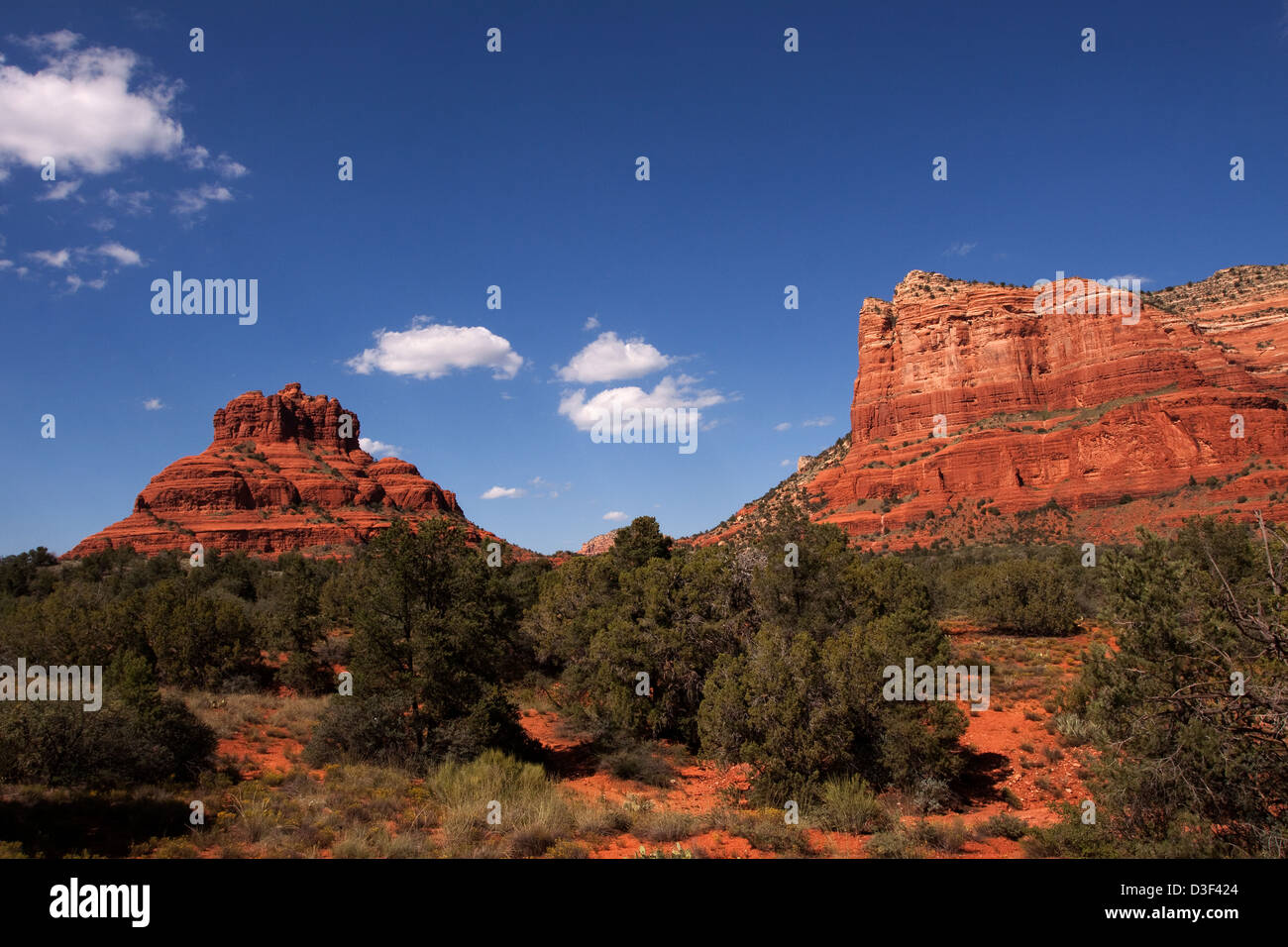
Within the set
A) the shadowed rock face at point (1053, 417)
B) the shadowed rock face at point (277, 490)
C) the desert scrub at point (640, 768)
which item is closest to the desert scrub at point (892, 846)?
the desert scrub at point (640, 768)

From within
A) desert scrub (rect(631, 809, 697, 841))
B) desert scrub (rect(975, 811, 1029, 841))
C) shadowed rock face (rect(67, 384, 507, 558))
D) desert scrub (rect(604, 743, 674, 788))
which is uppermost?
shadowed rock face (rect(67, 384, 507, 558))

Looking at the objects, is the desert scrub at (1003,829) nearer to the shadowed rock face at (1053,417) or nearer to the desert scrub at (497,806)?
the desert scrub at (497,806)

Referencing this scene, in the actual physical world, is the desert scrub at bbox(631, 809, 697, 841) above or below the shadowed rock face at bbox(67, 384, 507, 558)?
below

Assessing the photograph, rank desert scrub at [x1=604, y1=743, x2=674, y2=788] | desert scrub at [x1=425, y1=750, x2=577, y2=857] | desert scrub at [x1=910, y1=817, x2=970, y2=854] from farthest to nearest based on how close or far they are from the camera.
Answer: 1. desert scrub at [x1=604, y1=743, x2=674, y2=788]
2. desert scrub at [x1=910, y1=817, x2=970, y2=854]
3. desert scrub at [x1=425, y1=750, x2=577, y2=857]

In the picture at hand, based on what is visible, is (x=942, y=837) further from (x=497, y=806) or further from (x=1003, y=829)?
(x=497, y=806)

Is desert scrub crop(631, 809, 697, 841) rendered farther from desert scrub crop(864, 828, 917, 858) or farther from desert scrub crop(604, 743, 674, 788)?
desert scrub crop(604, 743, 674, 788)

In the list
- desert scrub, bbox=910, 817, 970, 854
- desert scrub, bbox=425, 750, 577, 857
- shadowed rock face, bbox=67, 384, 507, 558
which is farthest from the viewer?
shadowed rock face, bbox=67, 384, 507, 558

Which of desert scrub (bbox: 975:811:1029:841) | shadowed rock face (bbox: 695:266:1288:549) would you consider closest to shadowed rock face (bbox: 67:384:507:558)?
shadowed rock face (bbox: 695:266:1288:549)
